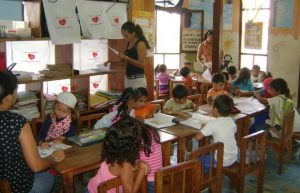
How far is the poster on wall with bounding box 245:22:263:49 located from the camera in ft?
25.9

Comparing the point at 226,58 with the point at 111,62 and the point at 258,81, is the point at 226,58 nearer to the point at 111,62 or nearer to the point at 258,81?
the point at 258,81

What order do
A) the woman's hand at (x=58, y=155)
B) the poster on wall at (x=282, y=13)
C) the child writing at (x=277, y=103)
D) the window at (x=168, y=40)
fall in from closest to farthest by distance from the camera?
the woman's hand at (x=58, y=155)
the child writing at (x=277, y=103)
the poster on wall at (x=282, y=13)
the window at (x=168, y=40)

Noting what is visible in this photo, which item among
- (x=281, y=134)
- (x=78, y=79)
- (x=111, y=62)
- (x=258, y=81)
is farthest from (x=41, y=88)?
(x=258, y=81)

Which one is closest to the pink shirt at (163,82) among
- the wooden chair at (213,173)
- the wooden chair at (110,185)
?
the wooden chair at (213,173)

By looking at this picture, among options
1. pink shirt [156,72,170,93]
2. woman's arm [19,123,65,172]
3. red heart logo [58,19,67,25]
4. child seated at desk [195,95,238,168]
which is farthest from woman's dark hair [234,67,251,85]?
woman's arm [19,123,65,172]

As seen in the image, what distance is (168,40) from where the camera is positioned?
838cm

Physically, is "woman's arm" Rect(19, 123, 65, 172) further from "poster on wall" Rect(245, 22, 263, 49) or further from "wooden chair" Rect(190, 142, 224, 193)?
"poster on wall" Rect(245, 22, 263, 49)

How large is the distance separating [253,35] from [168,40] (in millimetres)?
1823

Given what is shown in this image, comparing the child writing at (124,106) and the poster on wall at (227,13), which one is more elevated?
the poster on wall at (227,13)

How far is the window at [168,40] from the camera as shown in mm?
8164

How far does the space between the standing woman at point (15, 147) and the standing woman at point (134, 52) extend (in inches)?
90.1

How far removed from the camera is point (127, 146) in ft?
6.95

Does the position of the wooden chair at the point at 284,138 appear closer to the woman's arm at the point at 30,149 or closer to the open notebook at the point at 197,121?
the open notebook at the point at 197,121

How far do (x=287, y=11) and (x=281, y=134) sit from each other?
3.95 meters
